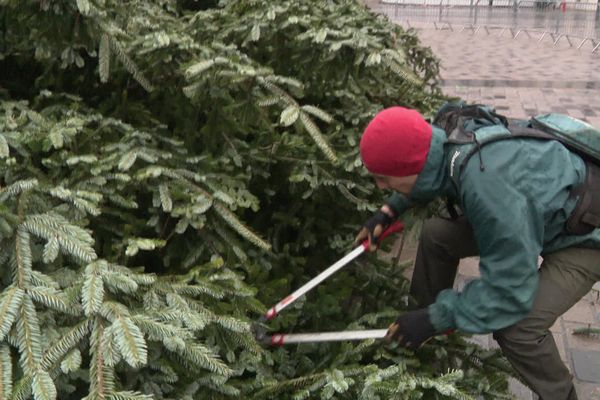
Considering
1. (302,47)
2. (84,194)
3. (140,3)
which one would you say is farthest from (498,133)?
(140,3)

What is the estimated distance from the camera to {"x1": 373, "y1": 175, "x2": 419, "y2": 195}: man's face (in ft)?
8.12

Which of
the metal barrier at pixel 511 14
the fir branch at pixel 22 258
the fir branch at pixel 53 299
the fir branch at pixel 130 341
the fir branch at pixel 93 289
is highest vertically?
the fir branch at pixel 22 258

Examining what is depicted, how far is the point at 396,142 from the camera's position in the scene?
235 centimetres

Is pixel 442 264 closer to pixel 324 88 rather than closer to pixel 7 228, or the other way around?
pixel 324 88

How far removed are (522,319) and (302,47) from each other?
141 centimetres

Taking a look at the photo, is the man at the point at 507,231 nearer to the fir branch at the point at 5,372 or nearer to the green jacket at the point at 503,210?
the green jacket at the point at 503,210

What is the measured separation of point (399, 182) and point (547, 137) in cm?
56

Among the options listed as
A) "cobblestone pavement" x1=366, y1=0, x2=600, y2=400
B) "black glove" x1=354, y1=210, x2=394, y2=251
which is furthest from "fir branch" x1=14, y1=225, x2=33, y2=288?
"cobblestone pavement" x1=366, y1=0, x2=600, y2=400

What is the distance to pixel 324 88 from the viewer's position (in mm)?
3410

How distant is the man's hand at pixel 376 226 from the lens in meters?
2.95

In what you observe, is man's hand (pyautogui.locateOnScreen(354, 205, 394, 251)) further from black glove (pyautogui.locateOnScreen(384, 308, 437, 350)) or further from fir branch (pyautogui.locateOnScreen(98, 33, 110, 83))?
fir branch (pyautogui.locateOnScreen(98, 33, 110, 83))

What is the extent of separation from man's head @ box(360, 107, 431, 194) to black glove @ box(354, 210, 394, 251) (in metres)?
0.56

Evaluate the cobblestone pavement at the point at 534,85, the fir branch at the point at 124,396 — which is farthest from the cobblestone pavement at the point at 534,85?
the fir branch at the point at 124,396

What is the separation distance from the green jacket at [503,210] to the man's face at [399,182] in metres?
0.02
